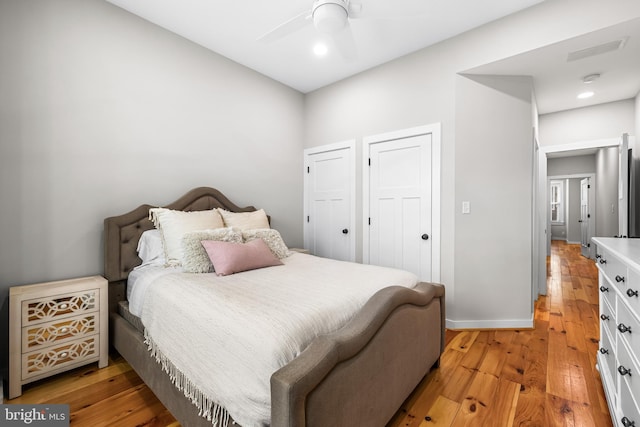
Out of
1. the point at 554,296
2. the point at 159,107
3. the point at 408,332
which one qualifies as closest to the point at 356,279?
the point at 408,332

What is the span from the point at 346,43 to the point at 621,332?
2.87 meters

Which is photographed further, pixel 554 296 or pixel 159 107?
pixel 554 296

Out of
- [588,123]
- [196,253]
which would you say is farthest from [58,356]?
[588,123]

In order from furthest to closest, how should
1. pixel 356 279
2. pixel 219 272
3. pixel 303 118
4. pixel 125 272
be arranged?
1. pixel 303 118
2. pixel 125 272
3. pixel 219 272
4. pixel 356 279

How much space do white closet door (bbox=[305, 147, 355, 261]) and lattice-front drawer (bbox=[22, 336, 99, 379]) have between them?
2494 millimetres

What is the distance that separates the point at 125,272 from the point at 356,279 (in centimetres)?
183

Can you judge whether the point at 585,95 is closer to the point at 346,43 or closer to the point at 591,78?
the point at 591,78

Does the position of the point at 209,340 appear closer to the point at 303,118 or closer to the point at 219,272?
the point at 219,272

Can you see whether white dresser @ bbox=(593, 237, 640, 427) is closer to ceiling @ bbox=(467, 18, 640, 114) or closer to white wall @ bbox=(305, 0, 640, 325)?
white wall @ bbox=(305, 0, 640, 325)

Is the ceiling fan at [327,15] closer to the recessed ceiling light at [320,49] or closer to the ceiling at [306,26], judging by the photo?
the ceiling at [306,26]

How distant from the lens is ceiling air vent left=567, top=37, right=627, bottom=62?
2.25 m

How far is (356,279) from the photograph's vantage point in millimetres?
1874

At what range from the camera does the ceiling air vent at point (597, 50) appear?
2246 mm

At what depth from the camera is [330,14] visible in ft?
Result: 6.28
